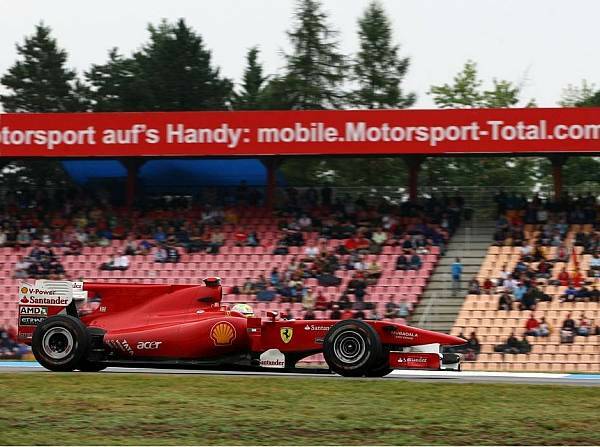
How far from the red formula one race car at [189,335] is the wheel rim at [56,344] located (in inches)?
0.6

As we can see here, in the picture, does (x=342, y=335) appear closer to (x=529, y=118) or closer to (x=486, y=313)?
(x=486, y=313)

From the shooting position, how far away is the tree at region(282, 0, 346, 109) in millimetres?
58188

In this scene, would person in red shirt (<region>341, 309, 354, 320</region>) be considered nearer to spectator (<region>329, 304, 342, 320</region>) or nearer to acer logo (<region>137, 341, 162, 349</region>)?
spectator (<region>329, 304, 342, 320</region>)

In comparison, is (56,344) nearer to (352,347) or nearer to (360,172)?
(352,347)

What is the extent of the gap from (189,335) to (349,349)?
7.41 feet

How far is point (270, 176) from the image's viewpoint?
105 ft

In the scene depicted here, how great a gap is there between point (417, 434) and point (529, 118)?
19.8 m

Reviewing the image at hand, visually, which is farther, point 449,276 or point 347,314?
point 449,276

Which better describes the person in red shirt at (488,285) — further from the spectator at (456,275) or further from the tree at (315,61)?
the tree at (315,61)

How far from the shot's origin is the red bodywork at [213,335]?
16.4 metres

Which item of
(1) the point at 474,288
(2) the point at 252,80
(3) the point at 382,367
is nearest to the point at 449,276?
(1) the point at 474,288

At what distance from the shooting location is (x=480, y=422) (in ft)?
38.8

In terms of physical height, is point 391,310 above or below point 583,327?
above

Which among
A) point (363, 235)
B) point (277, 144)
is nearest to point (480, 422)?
point (363, 235)
